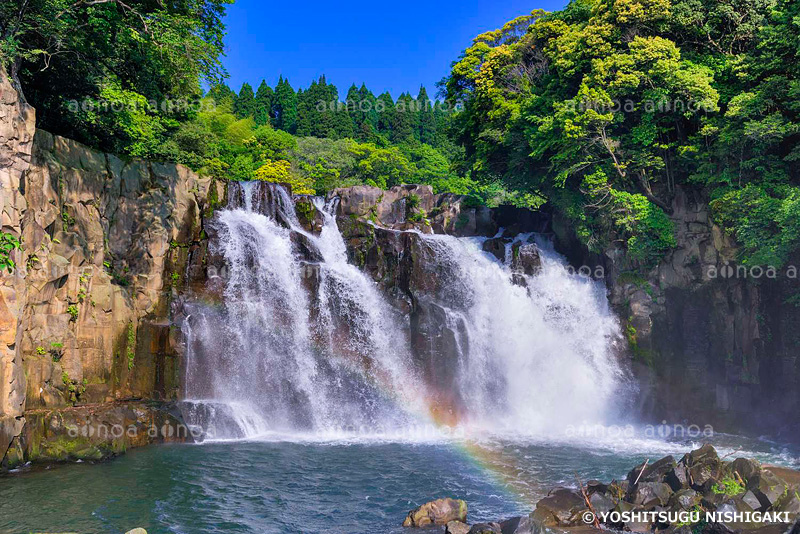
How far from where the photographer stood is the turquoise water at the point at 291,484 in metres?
11.9

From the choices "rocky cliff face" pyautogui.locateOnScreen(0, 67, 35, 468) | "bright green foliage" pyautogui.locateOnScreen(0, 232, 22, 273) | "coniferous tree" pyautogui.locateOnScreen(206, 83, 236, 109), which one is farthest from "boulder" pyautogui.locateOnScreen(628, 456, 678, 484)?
"coniferous tree" pyautogui.locateOnScreen(206, 83, 236, 109)

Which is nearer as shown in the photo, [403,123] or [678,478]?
[678,478]

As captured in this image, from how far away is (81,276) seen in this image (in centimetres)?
1759

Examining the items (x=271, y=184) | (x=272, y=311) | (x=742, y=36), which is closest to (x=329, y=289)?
(x=272, y=311)

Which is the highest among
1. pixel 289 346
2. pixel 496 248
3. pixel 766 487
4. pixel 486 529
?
pixel 496 248

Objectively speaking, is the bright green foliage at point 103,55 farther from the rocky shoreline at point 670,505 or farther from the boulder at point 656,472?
the boulder at point 656,472

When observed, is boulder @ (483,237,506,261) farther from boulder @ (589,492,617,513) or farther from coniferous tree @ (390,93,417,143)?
coniferous tree @ (390,93,417,143)

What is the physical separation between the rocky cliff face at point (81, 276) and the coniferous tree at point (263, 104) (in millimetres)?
45589

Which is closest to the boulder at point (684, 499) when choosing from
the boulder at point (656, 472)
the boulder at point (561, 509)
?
the boulder at point (656, 472)

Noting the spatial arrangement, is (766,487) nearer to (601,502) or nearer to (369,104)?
(601,502)

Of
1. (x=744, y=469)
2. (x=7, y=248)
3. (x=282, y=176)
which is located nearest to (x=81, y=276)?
(x=7, y=248)

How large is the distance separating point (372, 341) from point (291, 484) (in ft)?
27.8

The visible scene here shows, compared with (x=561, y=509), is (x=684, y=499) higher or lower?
higher

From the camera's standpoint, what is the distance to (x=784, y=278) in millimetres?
20312
